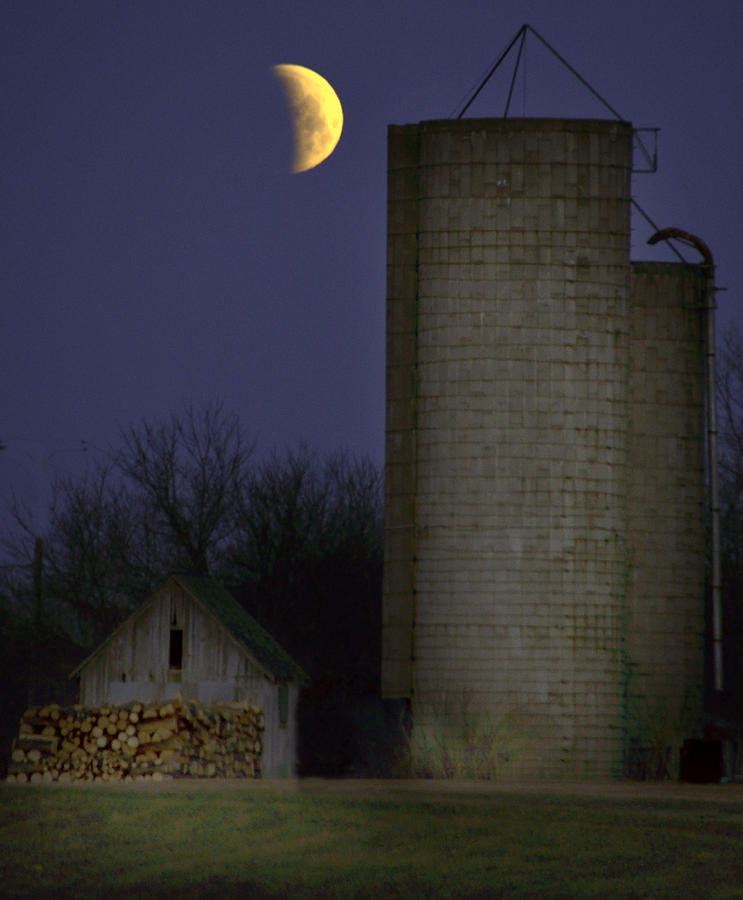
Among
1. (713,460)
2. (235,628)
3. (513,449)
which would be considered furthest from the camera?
(235,628)

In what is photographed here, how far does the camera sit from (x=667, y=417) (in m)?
29.2

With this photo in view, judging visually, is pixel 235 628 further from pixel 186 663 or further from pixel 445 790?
pixel 445 790

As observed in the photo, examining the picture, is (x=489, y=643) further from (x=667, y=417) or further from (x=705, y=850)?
(x=705, y=850)

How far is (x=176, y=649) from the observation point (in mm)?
32156

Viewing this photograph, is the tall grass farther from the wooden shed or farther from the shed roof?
the shed roof

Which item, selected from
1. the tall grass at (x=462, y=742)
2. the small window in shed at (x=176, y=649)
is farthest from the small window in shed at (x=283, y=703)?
the tall grass at (x=462, y=742)

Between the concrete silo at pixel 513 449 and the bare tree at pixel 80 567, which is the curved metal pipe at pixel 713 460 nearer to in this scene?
the concrete silo at pixel 513 449

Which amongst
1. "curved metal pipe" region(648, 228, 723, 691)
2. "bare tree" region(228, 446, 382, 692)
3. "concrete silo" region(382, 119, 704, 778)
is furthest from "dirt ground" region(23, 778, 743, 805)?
"bare tree" region(228, 446, 382, 692)

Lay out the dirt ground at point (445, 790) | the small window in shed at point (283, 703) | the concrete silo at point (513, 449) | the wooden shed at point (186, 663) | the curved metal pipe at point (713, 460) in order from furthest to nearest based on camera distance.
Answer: the small window in shed at point (283, 703), the wooden shed at point (186, 663), the curved metal pipe at point (713, 460), the concrete silo at point (513, 449), the dirt ground at point (445, 790)

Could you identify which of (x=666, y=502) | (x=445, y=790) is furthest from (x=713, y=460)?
(x=445, y=790)

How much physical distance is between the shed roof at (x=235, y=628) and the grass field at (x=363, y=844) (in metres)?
13.9

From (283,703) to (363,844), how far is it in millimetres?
18373

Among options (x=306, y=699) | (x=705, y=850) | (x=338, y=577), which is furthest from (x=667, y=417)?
(x=338, y=577)

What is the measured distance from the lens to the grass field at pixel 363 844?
12.5m
